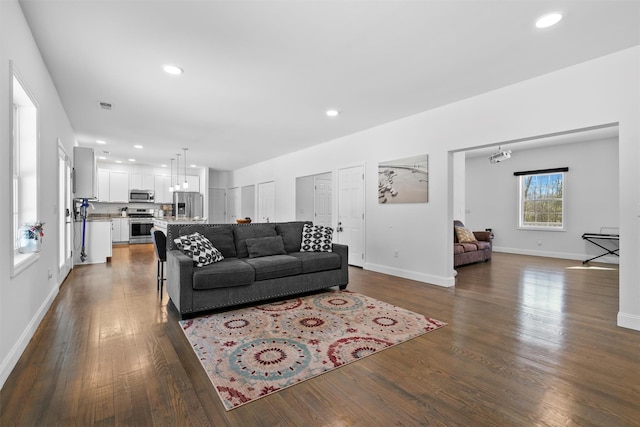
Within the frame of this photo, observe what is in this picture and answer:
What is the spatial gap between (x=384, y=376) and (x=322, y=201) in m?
6.28

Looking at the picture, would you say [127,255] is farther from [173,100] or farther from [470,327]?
[470,327]

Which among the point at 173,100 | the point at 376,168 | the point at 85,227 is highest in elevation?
the point at 173,100

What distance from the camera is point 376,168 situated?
5453mm

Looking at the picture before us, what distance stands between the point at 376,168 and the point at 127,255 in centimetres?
620

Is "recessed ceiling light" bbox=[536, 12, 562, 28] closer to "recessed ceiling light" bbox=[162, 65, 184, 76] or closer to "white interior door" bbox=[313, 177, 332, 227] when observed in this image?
"recessed ceiling light" bbox=[162, 65, 184, 76]

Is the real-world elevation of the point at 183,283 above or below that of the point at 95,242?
below

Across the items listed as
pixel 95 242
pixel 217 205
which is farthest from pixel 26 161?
pixel 217 205

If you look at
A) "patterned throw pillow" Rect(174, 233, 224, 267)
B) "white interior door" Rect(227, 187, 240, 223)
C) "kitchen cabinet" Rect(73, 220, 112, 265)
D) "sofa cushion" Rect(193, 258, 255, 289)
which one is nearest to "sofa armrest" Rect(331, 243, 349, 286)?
"sofa cushion" Rect(193, 258, 255, 289)

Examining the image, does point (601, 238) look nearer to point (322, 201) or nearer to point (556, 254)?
point (556, 254)

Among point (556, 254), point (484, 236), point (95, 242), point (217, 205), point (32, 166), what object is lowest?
point (556, 254)

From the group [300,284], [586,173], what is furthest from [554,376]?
[586,173]

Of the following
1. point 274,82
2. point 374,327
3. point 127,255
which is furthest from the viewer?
point 127,255

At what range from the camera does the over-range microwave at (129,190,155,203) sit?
967 cm

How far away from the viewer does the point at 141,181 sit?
32.3 feet
